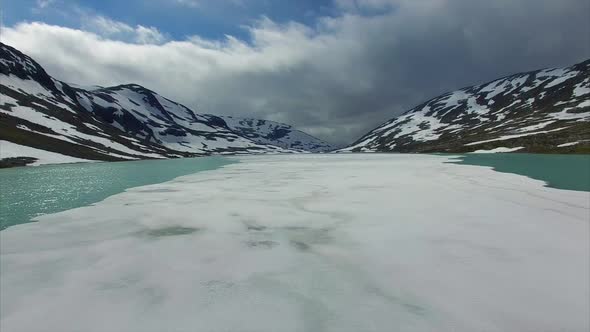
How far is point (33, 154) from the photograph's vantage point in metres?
82.4

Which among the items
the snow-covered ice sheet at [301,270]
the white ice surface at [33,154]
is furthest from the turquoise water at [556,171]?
the white ice surface at [33,154]

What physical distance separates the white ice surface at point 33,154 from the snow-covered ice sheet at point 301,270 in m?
78.8

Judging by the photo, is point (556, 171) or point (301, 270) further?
point (556, 171)

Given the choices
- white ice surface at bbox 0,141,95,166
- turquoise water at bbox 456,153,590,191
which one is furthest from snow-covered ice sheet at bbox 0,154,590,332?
white ice surface at bbox 0,141,95,166

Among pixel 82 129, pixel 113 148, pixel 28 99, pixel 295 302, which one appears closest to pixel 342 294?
pixel 295 302

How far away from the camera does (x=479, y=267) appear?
9.52 meters

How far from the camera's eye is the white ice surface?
76419 millimetres

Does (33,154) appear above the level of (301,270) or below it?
below

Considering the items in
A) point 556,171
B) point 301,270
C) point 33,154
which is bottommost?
point 33,154

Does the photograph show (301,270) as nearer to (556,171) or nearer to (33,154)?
(556,171)

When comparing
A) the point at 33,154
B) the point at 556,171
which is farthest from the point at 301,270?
the point at 33,154

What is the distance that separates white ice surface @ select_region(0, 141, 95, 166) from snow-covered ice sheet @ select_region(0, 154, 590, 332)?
259 feet

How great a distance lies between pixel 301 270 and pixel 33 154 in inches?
3846

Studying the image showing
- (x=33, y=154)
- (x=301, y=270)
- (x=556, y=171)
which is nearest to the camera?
(x=301, y=270)
